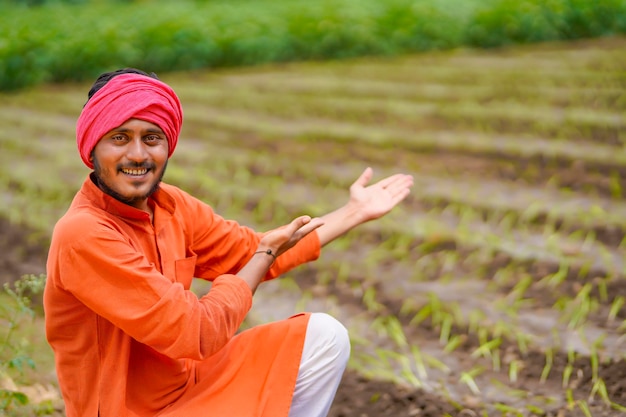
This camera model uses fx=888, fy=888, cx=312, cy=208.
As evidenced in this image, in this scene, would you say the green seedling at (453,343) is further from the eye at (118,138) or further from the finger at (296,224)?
the eye at (118,138)

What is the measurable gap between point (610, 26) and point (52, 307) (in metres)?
8.92

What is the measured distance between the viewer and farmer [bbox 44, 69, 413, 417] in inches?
87.7

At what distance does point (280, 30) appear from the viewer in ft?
34.1

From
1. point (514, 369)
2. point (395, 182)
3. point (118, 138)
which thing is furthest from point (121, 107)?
point (514, 369)

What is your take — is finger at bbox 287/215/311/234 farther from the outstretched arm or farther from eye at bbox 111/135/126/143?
eye at bbox 111/135/126/143

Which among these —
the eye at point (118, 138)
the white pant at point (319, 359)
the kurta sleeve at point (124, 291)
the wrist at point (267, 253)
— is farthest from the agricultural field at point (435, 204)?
the eye at point (118, 138)

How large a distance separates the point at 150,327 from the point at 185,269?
342 mm

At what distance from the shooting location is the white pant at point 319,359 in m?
2.49

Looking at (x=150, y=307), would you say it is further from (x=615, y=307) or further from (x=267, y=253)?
(x=615, y=307)

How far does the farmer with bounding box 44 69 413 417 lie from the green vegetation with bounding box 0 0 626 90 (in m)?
7.33

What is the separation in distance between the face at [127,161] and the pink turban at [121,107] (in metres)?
0.02

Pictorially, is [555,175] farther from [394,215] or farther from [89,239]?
[89,239]

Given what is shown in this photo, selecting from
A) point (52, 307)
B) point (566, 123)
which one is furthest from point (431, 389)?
point (566, 123)

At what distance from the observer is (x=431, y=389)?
3422mm
